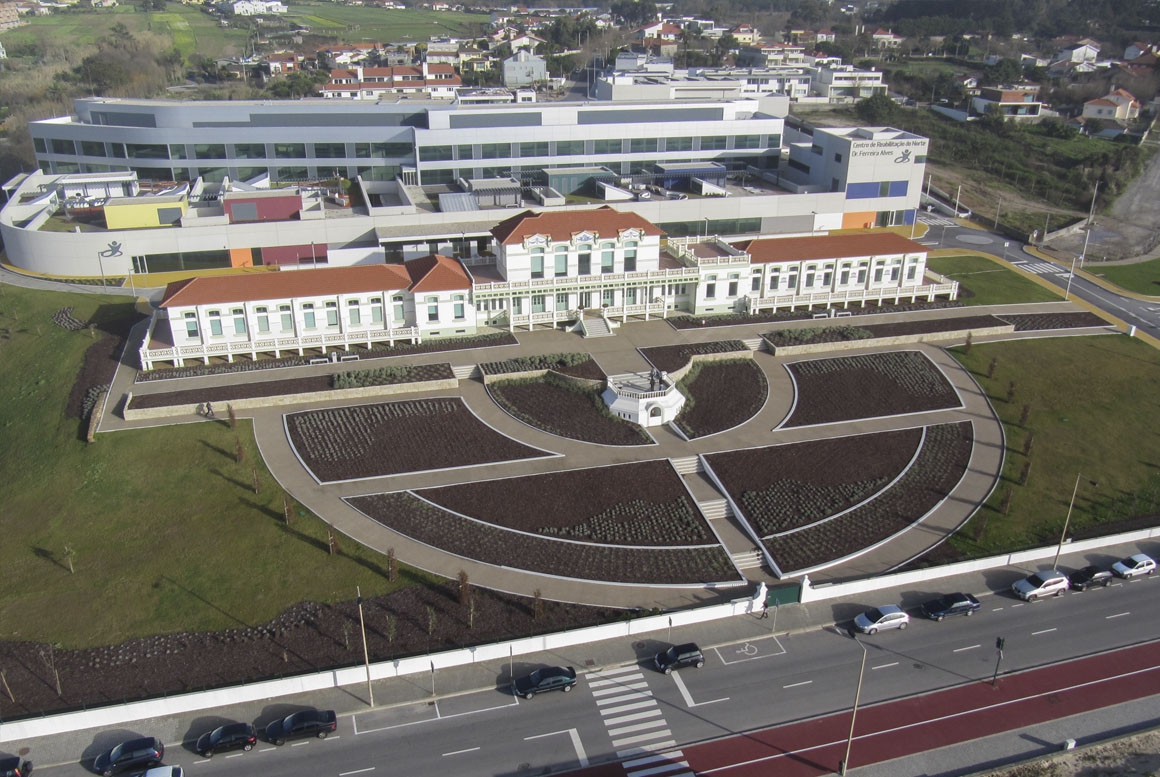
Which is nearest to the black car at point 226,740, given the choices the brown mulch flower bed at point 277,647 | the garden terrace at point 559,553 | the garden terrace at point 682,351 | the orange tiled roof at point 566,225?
the brown mulch flower bed at point 277,647

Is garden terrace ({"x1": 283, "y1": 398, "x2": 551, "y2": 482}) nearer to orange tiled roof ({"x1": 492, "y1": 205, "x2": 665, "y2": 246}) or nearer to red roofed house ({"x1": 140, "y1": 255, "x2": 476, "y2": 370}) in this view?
red roofed house ({"x1": 140, "y1": 255, "x2": 476, "y2": 370})

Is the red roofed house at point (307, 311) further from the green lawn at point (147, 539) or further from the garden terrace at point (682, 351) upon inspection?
the garden terrace at point (682, 351)

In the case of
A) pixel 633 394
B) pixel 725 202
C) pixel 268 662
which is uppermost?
pixel 725 202

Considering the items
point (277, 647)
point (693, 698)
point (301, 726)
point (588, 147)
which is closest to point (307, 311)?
point (277, 647)

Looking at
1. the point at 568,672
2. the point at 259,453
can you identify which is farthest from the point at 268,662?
the point at 259,453

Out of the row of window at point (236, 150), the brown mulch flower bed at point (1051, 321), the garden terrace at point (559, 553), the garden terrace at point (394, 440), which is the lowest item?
the garden terrace at point (559, 553)

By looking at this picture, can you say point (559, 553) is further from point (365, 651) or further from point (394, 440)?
point (394, 440)

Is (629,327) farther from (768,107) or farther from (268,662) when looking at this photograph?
(768,107)
